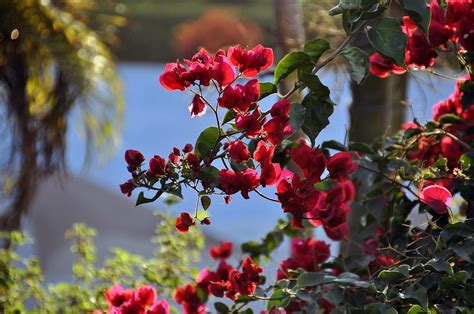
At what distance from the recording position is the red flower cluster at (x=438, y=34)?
1.02m

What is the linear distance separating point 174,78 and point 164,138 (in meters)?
6.38

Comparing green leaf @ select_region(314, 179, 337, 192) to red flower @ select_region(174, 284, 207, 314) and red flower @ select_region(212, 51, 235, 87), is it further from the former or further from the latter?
red flower @ select_region(174, 284, 207, 314)

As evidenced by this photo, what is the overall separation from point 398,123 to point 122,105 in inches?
39.0

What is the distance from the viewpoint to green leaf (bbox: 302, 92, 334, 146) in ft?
2.88

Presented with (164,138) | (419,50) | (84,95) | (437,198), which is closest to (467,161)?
(437,198)

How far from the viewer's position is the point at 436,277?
905mm

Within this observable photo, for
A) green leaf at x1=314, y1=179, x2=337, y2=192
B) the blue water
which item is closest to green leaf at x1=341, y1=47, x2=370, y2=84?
green leaf at x1=314, y1=179, x2=337, y2=192

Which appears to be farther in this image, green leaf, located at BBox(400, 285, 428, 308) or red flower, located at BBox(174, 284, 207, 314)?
red flower, located at BBox(174, 284, 207, 314)

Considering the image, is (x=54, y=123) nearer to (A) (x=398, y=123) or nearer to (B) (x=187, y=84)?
(A) (x=398, y=123)

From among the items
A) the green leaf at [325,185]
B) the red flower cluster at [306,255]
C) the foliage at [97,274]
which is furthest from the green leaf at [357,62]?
the foliage at [97,274]

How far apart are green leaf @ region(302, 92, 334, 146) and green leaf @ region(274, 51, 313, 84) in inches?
1.3

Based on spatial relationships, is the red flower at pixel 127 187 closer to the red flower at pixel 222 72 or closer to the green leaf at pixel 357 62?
the red flower at pixel 222 72

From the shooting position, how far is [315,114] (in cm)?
89

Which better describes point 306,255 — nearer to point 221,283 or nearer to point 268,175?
point 221,283
